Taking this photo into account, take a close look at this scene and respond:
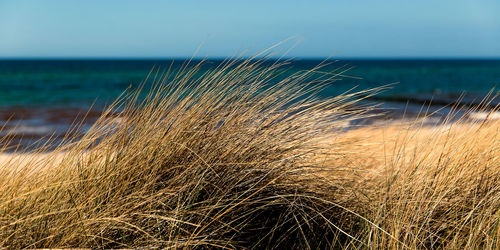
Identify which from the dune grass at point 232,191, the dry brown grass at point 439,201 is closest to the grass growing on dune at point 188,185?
the dune grass at point 232,191

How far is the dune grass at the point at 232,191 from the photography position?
1.79m

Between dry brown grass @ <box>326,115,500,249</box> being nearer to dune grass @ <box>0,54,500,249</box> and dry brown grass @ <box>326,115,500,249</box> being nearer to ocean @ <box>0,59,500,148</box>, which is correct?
dune grass @ <box>0,54,500,249</box>

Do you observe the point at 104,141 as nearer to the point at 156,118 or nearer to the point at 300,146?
the point at 156,118

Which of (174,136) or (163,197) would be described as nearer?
(163,197)

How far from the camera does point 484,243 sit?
186 centimetres

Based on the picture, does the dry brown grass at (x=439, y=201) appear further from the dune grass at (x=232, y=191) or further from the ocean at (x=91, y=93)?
the ocean at (x=91, y=93)

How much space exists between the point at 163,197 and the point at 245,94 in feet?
2.46

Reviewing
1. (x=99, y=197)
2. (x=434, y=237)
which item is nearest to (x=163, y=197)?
(x=99, y=197)

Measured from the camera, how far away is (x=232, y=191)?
6.61 ft

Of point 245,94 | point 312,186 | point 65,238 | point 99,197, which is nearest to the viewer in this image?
point 65,238

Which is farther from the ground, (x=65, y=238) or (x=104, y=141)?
(x=104, y=141)

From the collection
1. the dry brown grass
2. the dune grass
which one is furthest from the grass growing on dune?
the dry brown grass

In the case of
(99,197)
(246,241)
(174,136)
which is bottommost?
(246,241)

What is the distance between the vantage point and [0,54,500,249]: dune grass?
179 centimetres
